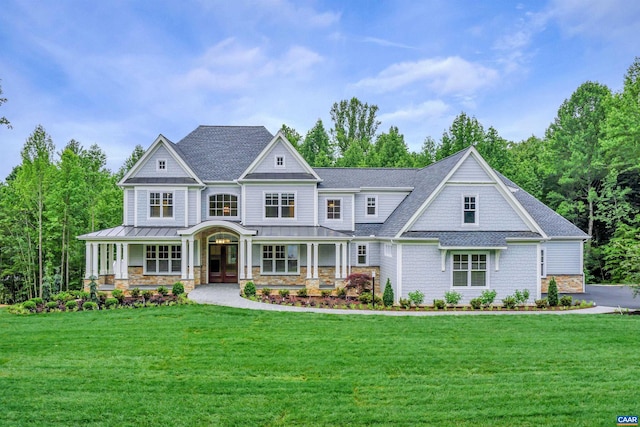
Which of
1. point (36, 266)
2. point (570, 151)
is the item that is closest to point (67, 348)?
point (36, 266)

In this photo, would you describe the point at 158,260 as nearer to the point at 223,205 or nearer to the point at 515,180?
the point at 223,205

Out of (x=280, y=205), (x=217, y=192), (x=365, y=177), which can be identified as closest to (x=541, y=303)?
(x=365, y=177)

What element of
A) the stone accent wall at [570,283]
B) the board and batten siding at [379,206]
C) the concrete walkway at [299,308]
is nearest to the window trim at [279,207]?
the board and batten siding at [379,206]

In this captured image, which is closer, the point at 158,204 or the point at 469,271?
the point at 469,271

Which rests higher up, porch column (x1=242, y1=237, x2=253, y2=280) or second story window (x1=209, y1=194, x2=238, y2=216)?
second story window (x1=209, y1=194, x2=238, y2=216)

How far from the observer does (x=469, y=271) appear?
15562mm

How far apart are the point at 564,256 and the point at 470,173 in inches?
338

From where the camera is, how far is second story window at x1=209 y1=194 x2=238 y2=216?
801 inches

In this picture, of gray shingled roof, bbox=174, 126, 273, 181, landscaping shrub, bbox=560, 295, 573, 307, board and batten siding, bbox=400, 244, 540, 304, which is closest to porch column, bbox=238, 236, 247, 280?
gray shingled roof, bbox=174, 126, 273, 181

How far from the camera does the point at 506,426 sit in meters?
5.18

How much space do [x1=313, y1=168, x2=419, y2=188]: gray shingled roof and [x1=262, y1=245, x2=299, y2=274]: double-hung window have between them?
3.94 m

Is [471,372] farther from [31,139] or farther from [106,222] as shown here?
[31,139]

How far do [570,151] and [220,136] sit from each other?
83.4 feet

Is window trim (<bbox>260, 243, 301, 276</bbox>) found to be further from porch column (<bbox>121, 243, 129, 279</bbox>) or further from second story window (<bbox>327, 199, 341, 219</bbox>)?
porch column (<bbox>121, 243, 129, 279</bbox>)
